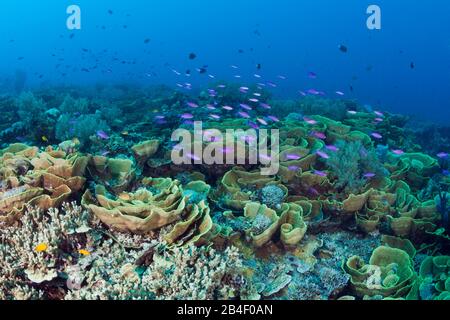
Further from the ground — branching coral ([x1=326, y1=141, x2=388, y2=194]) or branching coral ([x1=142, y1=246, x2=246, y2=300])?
branching coral ([x1=326, y1=141, x2=388, y2=194])

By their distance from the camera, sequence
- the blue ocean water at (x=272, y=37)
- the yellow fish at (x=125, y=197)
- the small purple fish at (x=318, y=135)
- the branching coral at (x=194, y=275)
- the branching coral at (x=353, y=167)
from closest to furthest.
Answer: the branching coral at (x=194, y=275) < the yellow fish at (x=125, y=197) < the branching coral at (x=353, y=167) < the small purple fish at (x=318, y=135) < the blue ocean water at (x=272, y=37)

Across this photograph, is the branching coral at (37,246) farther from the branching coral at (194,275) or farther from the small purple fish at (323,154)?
the small purple fish at (323,154)

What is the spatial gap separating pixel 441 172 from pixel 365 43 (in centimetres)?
14412

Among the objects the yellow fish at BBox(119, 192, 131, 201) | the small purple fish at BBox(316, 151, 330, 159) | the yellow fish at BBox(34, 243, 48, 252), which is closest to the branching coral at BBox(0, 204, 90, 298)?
the yellow fish at BBox(34, 243, 48, 252)

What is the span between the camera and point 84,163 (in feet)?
16.6

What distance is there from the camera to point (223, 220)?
5.19m

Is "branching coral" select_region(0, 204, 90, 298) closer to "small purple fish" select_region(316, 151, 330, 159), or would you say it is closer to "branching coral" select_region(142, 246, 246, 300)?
"branching coral" select_region(142, 246, 246, 300)

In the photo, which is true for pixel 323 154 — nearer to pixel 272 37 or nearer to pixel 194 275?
pixel 194 275

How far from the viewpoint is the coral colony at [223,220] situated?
373cm

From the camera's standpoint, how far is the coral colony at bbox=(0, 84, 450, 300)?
373 cm

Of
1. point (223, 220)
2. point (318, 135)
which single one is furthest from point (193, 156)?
point (318, 135)

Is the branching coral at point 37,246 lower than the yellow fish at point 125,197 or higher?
lower

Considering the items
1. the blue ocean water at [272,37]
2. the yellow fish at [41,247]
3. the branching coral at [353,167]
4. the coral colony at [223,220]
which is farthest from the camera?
the blue ocean water at [272,37]

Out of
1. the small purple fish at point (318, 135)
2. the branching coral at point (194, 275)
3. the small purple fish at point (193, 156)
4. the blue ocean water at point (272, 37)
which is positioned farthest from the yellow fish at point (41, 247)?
the blue ocean water at point (272, 37)
